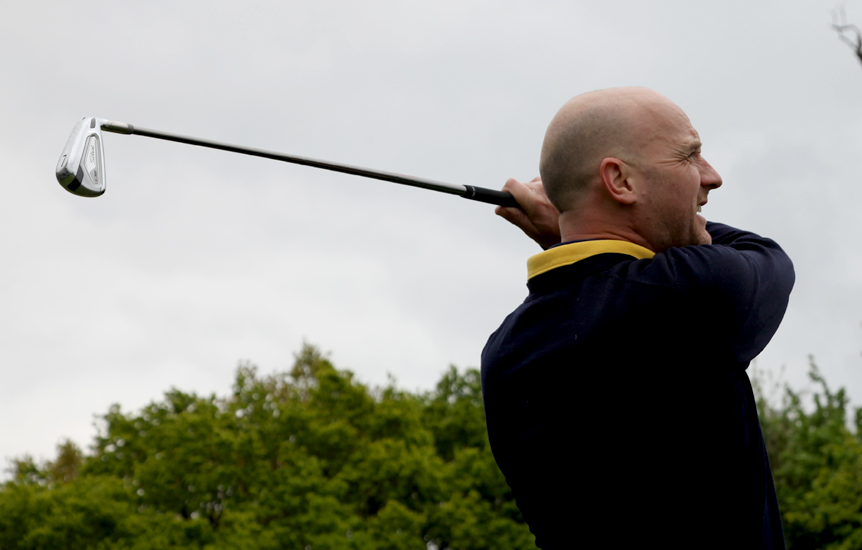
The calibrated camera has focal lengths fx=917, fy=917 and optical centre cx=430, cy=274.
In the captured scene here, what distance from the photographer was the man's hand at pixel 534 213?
3131 millimetres

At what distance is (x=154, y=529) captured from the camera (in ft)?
77.4

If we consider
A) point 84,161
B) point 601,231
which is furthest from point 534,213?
point 84,161

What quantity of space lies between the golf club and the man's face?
0.72 m

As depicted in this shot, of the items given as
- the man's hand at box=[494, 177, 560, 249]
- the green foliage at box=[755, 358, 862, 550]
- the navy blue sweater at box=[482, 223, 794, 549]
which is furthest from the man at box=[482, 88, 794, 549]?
the green foliage at box=[755, 358, 862, 550]

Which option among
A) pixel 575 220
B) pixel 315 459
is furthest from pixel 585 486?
pixel 315 459

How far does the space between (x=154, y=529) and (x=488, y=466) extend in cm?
923

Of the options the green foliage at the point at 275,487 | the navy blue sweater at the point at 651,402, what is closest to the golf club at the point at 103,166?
the navy blue sweater at the point at 651,402

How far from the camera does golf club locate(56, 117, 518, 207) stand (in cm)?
336

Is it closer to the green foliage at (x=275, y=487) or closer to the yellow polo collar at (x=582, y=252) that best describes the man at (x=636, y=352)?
the yellow polo collar at (x=582, y=252)

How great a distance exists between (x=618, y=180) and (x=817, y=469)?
95.5 ft

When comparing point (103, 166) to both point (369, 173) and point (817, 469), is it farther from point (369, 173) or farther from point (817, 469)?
point (817, 469)

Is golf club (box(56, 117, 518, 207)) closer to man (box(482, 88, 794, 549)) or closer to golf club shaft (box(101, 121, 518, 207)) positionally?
golf club shaft (box(101, 121, 518, 207))

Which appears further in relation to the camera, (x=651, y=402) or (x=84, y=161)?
(x=84, y=161)

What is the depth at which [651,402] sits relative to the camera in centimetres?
234
